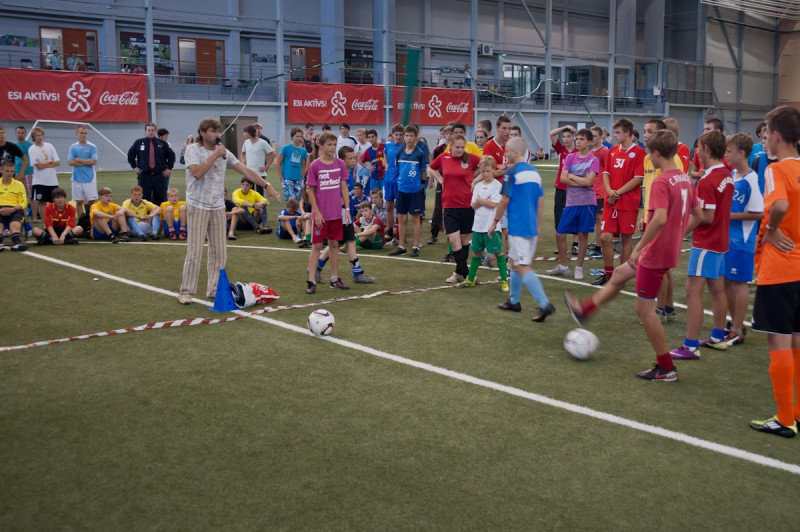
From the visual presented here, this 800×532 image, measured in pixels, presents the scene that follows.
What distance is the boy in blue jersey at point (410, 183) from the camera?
1210 centimetres

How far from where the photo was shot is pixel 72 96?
98.7ft

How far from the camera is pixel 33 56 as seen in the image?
112 feet

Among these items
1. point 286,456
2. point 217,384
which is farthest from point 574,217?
point 286,456

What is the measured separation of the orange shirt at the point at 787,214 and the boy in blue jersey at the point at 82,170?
13.7m

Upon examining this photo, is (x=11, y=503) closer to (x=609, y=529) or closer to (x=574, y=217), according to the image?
(x=609, y=529)

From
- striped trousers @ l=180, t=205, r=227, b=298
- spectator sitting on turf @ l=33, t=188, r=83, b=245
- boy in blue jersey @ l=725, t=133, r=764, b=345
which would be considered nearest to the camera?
boy in blue jersey @ l=725, t=133, r=764, b=345

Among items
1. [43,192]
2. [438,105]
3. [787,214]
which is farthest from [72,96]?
[787,214]

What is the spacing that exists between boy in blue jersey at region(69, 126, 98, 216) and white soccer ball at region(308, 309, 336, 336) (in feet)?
32.5

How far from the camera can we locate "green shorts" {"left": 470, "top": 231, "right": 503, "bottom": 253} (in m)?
9.43

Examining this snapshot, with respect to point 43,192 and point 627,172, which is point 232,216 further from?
point 627,172

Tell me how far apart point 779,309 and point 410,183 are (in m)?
7.96

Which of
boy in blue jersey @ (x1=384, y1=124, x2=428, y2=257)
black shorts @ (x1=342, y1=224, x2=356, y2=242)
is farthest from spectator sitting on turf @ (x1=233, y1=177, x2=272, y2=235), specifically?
black shorts @ (x1=342, y1=224, x2=356, y2=242)

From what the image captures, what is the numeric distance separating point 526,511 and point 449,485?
1.61ft

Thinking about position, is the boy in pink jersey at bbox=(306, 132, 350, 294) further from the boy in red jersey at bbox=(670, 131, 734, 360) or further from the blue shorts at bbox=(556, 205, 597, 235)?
the boy in red jersey at bbox=(670, 131, 734, 360)
